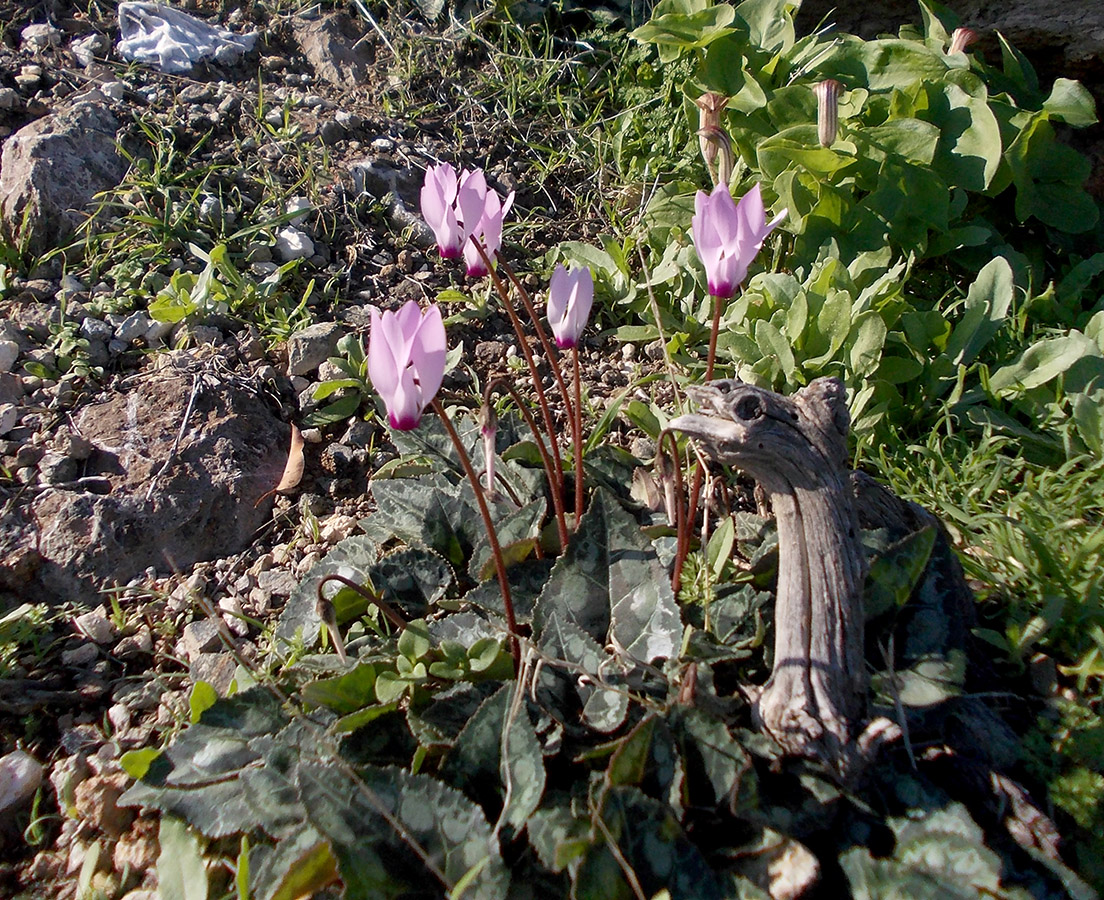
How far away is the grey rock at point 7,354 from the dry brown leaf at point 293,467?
74 cm

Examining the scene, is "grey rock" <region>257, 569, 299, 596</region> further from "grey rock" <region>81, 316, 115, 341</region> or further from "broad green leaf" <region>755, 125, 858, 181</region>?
"broad green leaf" <region>755, 125, 858, 181</region>

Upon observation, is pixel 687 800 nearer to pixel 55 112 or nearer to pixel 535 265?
pixel 535 265

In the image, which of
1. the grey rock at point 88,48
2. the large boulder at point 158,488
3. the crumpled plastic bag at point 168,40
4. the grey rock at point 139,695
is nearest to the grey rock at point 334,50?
the crumpled plastic bag at point 168,40

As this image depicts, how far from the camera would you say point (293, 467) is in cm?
216

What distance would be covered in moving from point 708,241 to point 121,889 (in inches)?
56.3

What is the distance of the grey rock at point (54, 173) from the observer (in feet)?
8.23

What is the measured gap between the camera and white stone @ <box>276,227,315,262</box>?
102 inches

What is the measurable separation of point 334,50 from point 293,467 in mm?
1827

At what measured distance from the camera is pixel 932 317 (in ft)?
7.06

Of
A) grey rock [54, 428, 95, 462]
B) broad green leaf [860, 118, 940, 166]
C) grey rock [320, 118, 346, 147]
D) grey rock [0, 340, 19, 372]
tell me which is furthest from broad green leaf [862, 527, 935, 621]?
grey rock [320, 118, 346, 147]

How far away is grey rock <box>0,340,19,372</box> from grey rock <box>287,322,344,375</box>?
669 millimetres

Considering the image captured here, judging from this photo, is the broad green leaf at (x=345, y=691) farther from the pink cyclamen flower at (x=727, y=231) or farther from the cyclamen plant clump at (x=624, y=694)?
the pink cyclamen flower at (x=727, y=231)

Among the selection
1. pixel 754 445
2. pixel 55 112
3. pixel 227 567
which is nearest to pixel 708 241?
pixel 754 445

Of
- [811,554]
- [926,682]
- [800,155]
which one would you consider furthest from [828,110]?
[926,682]
